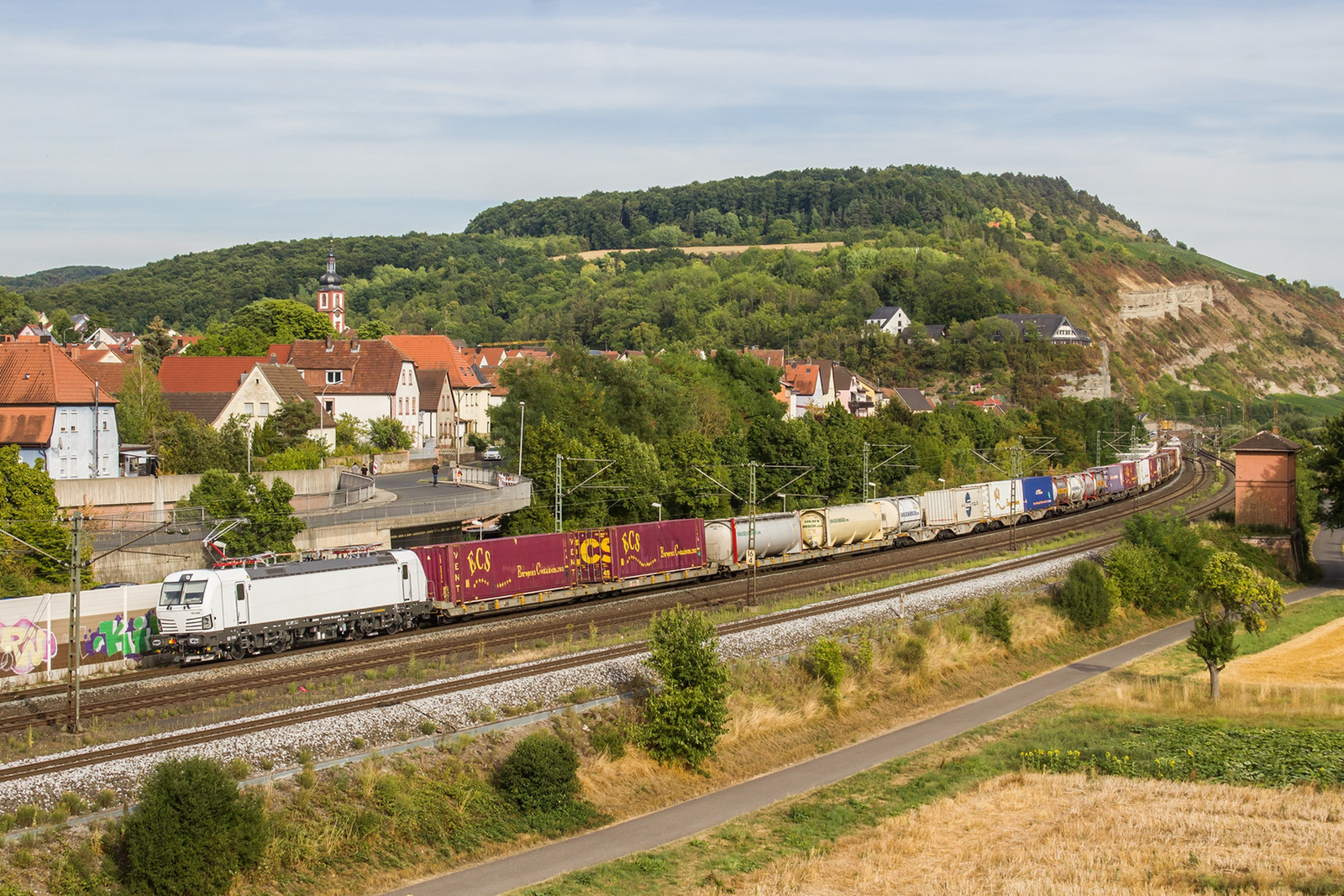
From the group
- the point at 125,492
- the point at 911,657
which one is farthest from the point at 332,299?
the point at 911,657

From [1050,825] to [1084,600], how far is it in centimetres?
2787

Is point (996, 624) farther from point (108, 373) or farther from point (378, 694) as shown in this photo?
point (108, 373)

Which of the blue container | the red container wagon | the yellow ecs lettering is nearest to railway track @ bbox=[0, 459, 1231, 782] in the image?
the red container wagon

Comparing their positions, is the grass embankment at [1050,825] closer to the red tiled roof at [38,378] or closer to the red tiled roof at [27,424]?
the red tiled roof at [27,424]

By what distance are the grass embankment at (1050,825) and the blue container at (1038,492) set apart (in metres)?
41.0

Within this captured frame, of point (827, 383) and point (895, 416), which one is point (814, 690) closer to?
point (895, 416)

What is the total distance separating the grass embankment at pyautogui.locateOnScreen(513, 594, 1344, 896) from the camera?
22.2 metres

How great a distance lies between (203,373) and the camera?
90.0m

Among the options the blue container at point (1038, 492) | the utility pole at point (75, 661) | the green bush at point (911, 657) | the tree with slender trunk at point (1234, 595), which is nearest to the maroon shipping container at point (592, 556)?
the green bush at point (911, 657)

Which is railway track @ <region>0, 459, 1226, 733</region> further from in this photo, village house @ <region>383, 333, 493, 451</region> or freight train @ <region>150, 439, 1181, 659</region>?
village house @ <region>383, 333, 493, 451</region>

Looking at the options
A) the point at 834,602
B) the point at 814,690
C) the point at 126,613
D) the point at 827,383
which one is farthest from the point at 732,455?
the point at 827,383

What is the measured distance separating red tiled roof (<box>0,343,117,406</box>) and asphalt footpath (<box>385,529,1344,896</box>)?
45.0 meters

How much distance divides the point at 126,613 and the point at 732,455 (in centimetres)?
4482

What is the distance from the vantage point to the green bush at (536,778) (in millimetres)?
27062
